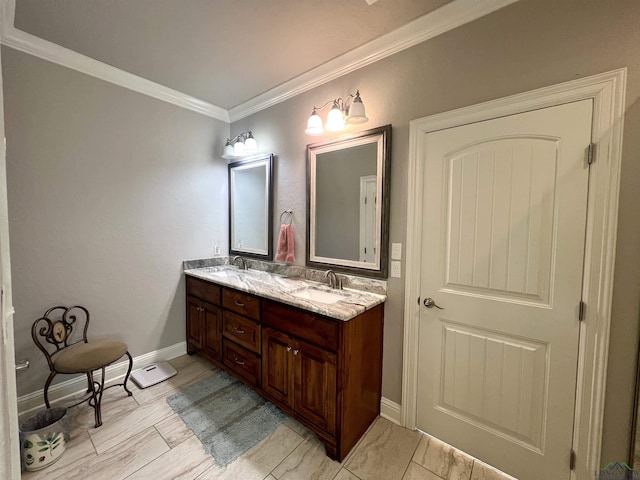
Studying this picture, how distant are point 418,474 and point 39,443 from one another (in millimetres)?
2161

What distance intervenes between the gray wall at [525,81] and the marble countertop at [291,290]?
29cm

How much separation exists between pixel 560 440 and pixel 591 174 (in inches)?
52.3

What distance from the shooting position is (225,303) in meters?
2.27

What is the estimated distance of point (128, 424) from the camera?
1.84 m

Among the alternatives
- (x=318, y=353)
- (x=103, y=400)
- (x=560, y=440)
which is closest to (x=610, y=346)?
(x=560, y=440)

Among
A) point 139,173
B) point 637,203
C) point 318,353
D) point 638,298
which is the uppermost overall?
point 139,173

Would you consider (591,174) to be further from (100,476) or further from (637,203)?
(100,476)

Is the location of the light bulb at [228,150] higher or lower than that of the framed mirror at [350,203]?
higher

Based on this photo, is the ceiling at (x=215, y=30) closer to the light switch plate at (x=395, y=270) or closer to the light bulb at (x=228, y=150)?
the light bulb at (x=228, y=150)

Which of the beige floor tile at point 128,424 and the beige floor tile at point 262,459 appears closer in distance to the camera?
the beige floor tile at point 262,459

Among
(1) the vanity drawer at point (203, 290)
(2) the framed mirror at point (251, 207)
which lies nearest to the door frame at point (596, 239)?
(2) the framed mirror at point (251, 207)

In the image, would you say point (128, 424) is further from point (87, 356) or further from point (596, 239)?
point (596, 239)

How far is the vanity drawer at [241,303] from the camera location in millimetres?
1997

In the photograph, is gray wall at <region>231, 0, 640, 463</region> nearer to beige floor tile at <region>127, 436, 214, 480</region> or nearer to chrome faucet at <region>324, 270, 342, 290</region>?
chrome faucet at <region>324, 270, 342, 290</region>
